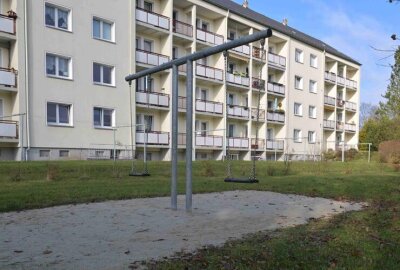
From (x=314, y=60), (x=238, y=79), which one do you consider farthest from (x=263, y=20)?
(x=238, y=79)

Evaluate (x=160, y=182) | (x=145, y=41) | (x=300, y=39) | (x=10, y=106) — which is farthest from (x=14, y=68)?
(x=300, y=39)

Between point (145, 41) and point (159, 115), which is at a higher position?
point (145, 41)

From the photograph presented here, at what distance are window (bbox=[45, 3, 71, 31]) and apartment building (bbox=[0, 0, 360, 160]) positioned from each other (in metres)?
0.06

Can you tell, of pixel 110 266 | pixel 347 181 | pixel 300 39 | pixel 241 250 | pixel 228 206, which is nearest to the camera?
pixel 110 266

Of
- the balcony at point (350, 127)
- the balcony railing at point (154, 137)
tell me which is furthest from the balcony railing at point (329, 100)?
the balcony railing at point (154, 137)

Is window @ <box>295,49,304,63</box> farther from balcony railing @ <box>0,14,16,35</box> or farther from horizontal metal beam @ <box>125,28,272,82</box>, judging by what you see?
horizontal metal beam @ <box>125,28,272,82</box>

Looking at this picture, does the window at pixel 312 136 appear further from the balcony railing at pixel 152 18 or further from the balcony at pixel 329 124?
the balcony railing at pixel 152 18

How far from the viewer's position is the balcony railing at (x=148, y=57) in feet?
97.0

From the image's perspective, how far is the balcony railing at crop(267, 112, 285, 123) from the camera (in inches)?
1649

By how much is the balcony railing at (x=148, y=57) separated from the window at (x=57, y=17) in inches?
212

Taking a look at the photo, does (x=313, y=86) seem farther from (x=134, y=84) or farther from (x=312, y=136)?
(x=134, y=84)

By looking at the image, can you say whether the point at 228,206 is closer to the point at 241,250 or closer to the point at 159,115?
the point at 241,250

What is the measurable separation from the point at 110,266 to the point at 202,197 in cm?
627

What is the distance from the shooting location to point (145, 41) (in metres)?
31.5
